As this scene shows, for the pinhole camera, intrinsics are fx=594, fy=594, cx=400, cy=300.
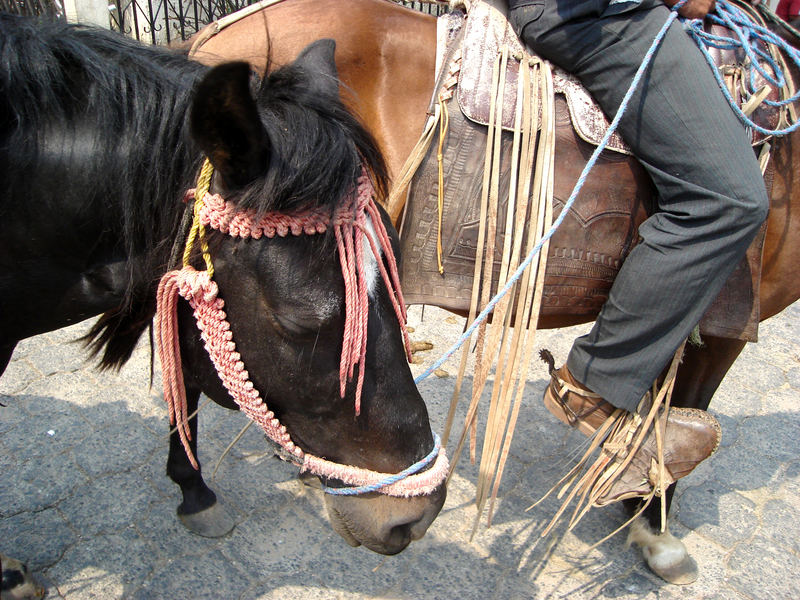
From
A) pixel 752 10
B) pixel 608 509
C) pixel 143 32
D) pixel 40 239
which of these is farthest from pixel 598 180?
pixel 143 32

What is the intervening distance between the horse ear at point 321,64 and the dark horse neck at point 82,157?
10.4 inches

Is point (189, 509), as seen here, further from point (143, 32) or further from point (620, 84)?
point (143, 32)

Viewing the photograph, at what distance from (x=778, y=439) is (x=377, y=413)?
9.52 ft

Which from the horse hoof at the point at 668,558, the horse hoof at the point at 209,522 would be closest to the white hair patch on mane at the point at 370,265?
the horse hoof at the point at 209,522

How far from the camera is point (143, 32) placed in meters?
5.54

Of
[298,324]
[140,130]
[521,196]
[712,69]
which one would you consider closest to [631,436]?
[521,196]

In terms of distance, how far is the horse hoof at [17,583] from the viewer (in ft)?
6.10

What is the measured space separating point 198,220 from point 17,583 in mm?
1548

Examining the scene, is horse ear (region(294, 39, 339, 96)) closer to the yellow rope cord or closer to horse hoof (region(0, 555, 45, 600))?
the yellow rope cord

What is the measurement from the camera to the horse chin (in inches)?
53.2

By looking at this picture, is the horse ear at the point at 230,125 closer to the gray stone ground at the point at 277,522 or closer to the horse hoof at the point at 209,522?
the gray stone ground at the point at 277,522

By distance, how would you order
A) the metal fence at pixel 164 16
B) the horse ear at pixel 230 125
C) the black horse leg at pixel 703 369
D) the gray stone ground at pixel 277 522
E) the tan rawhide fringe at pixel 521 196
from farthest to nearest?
the metal fence at pixel 164 16, the black horse leg at pixel 703 369, the gray stone ground at pixel 277 522, the tan rawhide fringe at pixel 521 196, the horse ear at pixel 230 125

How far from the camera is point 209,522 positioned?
227cm

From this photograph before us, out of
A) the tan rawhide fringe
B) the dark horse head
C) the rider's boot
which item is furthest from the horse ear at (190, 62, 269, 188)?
the rider's boot
